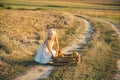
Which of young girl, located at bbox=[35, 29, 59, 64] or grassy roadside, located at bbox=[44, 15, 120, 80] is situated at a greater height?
young girl, located at bbox=[35, 29, 59, 64]

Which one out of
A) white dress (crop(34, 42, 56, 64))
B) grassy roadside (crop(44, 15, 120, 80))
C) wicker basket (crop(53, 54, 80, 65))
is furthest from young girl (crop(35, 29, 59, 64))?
grassy roadside (crop(44, 15, 120, 80))

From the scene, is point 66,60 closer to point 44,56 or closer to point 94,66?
point 44,56

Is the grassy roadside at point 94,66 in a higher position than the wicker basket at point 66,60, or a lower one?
lower

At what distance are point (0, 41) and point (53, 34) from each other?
5853 millimetres

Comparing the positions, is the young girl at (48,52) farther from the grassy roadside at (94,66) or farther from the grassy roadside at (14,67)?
the grassy roadside at (94,66)

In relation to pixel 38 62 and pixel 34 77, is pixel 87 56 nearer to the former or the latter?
pixel 38 62

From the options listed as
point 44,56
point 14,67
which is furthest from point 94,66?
point 14,67

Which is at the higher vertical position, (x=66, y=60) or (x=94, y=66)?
(x=66, y=60)

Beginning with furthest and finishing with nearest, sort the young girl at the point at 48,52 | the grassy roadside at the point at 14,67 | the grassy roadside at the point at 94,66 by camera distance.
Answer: the young girl at the point at 48,52, the grassy roadside at the point at 14,67, the grassy roadside at the point at 94,66

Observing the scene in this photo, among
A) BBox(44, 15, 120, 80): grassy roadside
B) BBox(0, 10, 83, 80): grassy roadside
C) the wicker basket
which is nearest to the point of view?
BBox(44, 15, 120, 80): grassy roadside

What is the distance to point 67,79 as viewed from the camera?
48.8 ft

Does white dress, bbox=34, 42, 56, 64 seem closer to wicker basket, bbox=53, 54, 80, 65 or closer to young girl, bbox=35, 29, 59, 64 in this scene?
young girl, bbox=35, 29, 59, 64

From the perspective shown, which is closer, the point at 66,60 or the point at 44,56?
the point at 66,60

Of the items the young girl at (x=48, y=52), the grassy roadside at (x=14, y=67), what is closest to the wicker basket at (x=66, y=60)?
the young girl at (x=48, y=52)
